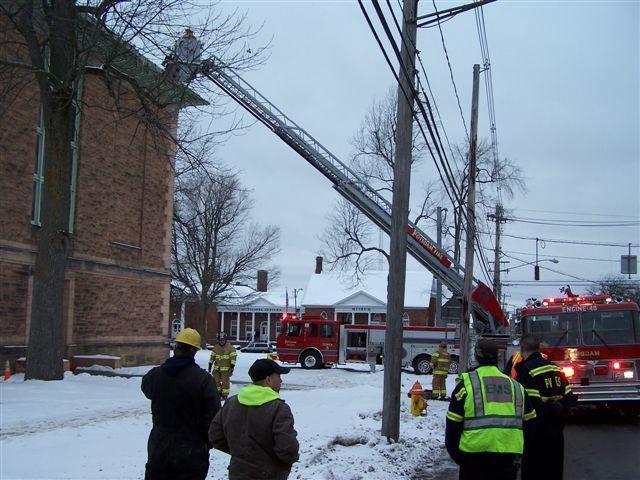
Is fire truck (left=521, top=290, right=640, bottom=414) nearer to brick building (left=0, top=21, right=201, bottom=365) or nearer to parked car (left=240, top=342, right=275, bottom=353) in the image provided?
brick building (left=0, top=21, right=201, bottom=365)

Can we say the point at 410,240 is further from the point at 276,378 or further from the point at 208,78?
the point at 276,378

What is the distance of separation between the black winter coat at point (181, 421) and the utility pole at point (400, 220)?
6190 mm

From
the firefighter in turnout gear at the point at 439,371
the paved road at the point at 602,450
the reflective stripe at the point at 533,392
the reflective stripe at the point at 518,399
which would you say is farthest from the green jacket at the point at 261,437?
the firefighter in turnout gear at the point at 439,371

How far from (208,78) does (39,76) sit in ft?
14.3

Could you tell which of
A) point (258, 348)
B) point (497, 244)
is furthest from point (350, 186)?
point (258, 348)

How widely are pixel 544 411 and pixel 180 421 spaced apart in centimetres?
377

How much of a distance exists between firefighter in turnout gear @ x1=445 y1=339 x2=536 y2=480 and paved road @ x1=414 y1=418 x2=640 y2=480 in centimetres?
443

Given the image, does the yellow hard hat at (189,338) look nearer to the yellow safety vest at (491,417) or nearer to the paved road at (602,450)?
the yellow safety vest at (491,417)

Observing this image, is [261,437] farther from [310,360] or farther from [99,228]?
[310,360]

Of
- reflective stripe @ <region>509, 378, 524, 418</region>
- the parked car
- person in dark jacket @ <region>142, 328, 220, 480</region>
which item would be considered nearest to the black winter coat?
person in dark jacket @ <region>142, 328, 220, 480</region>

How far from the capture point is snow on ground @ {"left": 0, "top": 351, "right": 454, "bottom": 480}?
27.7 feet

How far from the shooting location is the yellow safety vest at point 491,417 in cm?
495

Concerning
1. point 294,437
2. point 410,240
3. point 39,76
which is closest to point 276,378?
point 294,437

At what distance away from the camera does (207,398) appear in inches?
193
